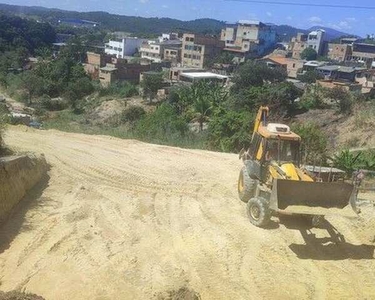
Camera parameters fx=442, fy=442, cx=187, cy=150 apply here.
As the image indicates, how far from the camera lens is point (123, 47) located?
10406 cm

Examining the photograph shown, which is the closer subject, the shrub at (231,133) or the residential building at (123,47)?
the shrub at (231,133)

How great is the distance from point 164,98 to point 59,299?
4381 centimetres

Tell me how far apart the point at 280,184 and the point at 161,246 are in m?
2.62

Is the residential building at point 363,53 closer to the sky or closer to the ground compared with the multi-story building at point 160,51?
closer to the sky

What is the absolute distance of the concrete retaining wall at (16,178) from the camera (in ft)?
29.7

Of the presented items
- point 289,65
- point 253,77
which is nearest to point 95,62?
point 253,77

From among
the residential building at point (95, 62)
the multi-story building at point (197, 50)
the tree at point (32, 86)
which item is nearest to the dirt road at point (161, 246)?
the tree at point (32, 86)

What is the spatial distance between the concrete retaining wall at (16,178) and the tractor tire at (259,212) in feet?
16.8

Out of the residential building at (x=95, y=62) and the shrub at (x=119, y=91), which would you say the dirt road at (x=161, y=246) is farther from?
the residential building at (x=95, y=62)

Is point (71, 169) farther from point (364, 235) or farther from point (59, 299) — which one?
point (364, 235)

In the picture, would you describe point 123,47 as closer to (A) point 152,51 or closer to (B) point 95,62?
(A) point 152,51

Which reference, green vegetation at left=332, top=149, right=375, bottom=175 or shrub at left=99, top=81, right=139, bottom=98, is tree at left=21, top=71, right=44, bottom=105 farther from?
green vegetation at left=332, top=149, right=375, bottom=175

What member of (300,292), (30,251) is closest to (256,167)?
(300,292)

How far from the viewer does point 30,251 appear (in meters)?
7.84
